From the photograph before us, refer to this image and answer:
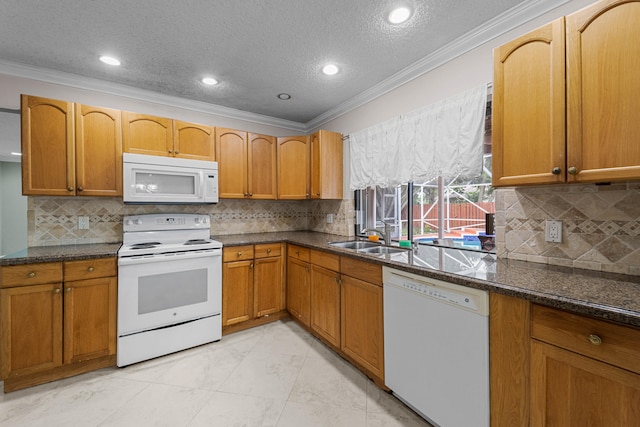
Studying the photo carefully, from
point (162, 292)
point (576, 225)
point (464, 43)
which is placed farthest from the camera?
point (162, 292)

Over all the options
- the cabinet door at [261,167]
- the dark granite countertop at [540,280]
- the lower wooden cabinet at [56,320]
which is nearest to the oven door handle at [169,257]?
the lower wooden cabinet at [56,320]

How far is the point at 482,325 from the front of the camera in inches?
49.1

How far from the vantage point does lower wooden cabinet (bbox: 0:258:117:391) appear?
1.86 meters

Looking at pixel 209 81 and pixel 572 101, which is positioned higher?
pixel 209 81

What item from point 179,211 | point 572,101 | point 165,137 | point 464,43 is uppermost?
point 464,43

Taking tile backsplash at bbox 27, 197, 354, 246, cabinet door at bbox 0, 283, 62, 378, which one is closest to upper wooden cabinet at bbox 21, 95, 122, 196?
tile backsplash at bbox 27, 197, 354, 246

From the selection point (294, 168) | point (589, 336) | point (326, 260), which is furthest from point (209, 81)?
point (589, 336)

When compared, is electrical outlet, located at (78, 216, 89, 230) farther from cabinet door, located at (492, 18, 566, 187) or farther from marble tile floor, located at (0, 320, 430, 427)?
cabinet door, located at (492, 18, 566, 187)

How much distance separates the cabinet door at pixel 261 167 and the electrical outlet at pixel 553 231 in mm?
2624

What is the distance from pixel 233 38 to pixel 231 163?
4.47 feet

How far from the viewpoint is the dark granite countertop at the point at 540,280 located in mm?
933

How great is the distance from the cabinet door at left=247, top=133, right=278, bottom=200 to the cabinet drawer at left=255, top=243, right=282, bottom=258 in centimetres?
65

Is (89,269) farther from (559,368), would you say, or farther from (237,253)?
(559,368)

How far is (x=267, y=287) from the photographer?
2932 mm
